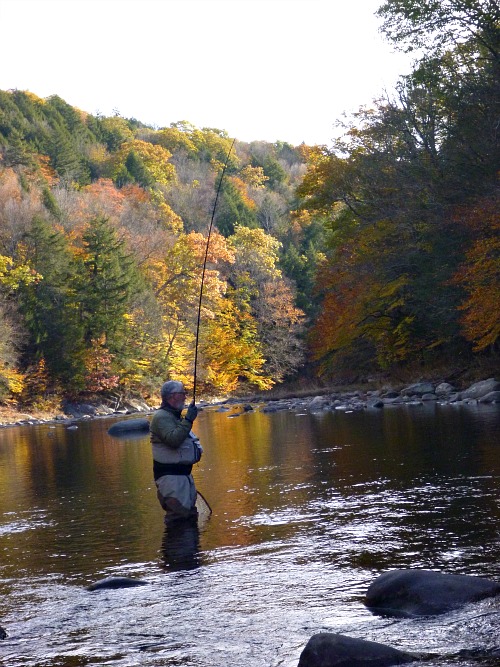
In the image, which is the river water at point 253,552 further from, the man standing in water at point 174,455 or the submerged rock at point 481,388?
the submerged rock at point 481,388

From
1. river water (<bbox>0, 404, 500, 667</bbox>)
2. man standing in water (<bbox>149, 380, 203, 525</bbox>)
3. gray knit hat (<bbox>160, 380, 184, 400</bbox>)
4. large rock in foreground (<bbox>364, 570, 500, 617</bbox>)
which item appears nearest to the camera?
river water (<bbox>0, 404, 500, 667</bbox>)

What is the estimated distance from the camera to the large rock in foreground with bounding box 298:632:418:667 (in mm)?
5418

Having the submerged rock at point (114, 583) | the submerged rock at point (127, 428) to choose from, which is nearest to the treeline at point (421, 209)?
the submerged rock at point (127, 428)

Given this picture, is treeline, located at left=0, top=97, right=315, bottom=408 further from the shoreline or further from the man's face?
the man's face

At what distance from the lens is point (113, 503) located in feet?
43.8

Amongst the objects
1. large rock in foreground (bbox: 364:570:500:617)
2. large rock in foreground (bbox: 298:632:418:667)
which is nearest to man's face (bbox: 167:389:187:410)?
large rock in foreground (bbox: 364:570:500:617)

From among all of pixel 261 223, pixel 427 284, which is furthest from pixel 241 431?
pixel 261 223

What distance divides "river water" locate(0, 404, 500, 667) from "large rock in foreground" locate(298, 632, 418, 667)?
17 cm

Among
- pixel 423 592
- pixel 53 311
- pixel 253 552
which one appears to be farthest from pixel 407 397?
pixel 53 311

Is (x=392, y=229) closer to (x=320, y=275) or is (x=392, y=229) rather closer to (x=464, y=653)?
(x=320, y=275)

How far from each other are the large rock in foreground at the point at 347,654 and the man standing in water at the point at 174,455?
5282mm

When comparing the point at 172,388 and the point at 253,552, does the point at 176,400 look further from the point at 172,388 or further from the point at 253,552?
the point at 253,552

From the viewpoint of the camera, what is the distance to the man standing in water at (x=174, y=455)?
1076 centimetres

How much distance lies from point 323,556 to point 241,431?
17105mm
